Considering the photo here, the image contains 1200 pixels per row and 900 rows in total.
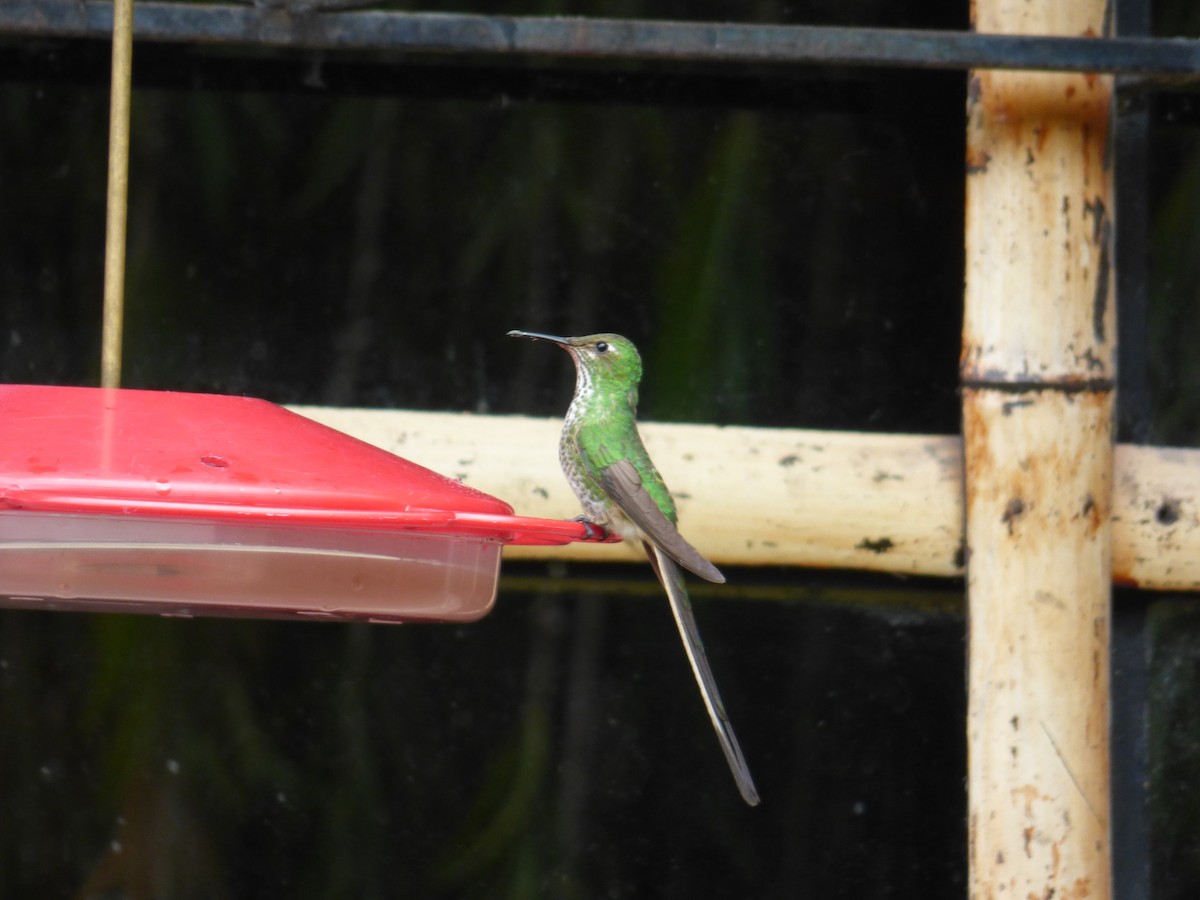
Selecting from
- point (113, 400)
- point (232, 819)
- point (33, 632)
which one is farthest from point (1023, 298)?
point (33, 632)

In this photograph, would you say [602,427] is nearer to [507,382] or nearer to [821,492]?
[821,492]

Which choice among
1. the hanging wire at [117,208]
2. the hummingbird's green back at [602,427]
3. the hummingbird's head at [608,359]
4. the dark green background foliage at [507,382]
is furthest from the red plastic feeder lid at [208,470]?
the dark green background foliage at [507,382]

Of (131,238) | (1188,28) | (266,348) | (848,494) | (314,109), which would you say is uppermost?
(1188,28)

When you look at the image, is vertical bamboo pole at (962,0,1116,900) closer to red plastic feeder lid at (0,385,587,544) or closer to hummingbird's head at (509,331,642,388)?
hummingbird's head at (509,331,642,388)

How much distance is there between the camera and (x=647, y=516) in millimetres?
1896

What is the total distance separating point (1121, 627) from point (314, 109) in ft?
7.25

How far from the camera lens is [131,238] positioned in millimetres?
3480

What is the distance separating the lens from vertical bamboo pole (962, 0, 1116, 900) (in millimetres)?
2424

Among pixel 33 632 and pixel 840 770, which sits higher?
pixel 33 632

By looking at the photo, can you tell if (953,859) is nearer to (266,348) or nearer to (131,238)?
(266,348)

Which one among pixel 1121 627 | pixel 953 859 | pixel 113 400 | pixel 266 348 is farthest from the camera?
pixel 266 348

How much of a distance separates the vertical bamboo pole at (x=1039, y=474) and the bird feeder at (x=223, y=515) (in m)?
1.17

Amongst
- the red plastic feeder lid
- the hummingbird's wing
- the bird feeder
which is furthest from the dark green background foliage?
the red plastic feeder lid

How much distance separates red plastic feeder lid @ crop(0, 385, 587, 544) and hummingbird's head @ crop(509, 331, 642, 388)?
112 cm
